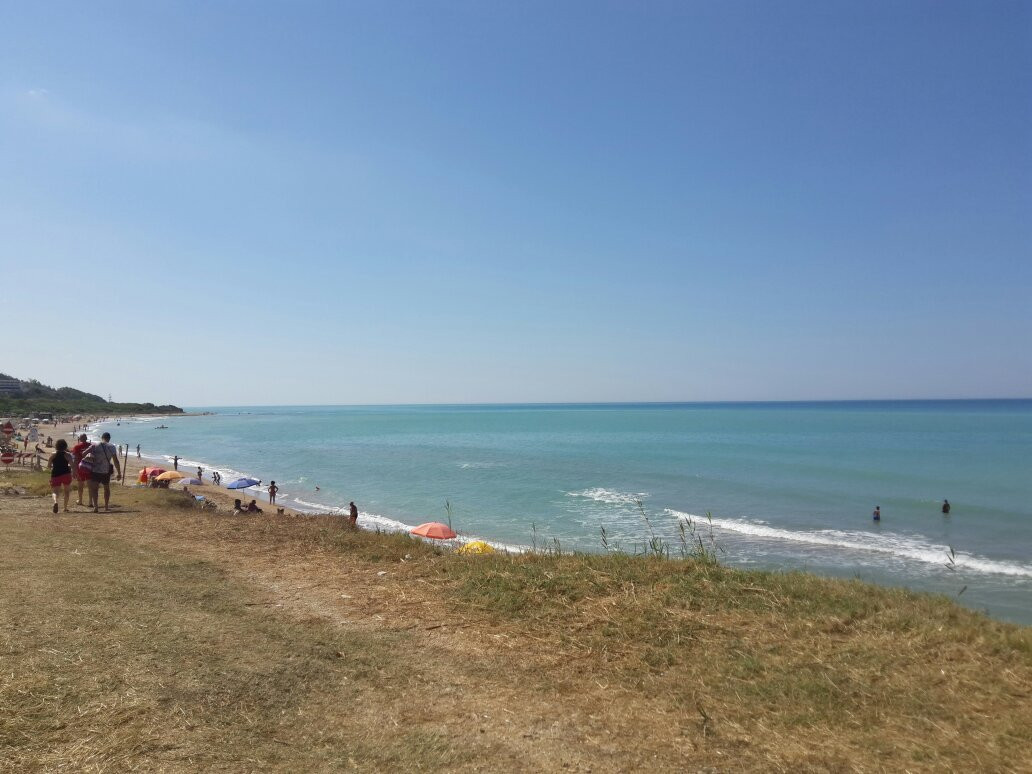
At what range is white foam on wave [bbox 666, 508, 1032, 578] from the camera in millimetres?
20013

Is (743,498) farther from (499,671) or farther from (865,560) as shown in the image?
(499,671)

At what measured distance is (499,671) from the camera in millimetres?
5406

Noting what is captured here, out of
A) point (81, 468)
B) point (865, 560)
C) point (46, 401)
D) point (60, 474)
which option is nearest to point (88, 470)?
point (81, 468)

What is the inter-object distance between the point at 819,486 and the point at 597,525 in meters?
18.7

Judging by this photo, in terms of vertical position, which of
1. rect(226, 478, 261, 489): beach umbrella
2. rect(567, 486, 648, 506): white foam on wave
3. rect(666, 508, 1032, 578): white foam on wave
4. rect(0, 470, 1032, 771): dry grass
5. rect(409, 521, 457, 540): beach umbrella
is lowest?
rect(567, 486, 648, 506): white foam on wave

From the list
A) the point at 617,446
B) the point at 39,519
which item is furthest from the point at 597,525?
the point at 617,446

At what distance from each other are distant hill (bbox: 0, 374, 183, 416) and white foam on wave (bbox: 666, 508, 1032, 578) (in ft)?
429

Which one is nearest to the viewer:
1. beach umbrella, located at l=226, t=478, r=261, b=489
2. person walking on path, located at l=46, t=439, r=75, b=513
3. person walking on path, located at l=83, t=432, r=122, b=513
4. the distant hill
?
person walking on path, located at l=46, t=439, r=75, b=513

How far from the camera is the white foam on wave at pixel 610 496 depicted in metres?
33.7

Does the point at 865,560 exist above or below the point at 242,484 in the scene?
below

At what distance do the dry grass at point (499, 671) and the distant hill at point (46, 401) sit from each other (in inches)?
5274

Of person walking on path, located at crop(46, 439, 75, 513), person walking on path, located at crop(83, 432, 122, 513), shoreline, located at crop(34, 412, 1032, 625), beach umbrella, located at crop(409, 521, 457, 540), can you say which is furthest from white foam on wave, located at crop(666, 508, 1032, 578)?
person walking on path, located at crop(46, 439, 75, 513)

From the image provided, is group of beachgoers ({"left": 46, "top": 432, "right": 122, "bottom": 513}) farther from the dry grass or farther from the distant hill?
the distant hill

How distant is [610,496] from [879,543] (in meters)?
15.1
